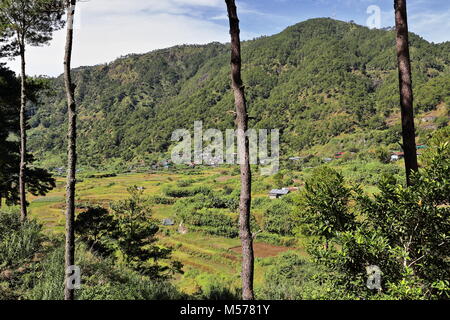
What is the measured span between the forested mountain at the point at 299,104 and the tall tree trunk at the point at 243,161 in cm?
8696

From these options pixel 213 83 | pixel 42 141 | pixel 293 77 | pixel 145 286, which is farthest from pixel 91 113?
pixel 145 286

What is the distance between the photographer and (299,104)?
13088 centimetres

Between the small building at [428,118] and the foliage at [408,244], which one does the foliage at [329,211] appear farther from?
the small building at [428,118]

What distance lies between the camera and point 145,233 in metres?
16.8

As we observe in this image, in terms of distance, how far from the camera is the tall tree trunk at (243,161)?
4.95m

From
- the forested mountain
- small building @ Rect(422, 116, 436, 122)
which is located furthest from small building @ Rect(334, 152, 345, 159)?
small building @ Rect(422, 116, 436, 122)

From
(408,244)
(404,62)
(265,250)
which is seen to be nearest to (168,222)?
(265,250)

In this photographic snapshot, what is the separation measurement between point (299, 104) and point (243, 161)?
436ft

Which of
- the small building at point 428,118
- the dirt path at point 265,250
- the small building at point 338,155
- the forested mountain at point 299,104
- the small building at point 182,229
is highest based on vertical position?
the forested mountain at point 299,104

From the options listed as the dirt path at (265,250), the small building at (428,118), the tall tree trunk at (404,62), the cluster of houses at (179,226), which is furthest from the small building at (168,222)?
the small building at (428,118)

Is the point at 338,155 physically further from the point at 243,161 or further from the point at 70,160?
the point at 70,160

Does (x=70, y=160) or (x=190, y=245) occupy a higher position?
(x=70, y=160)
